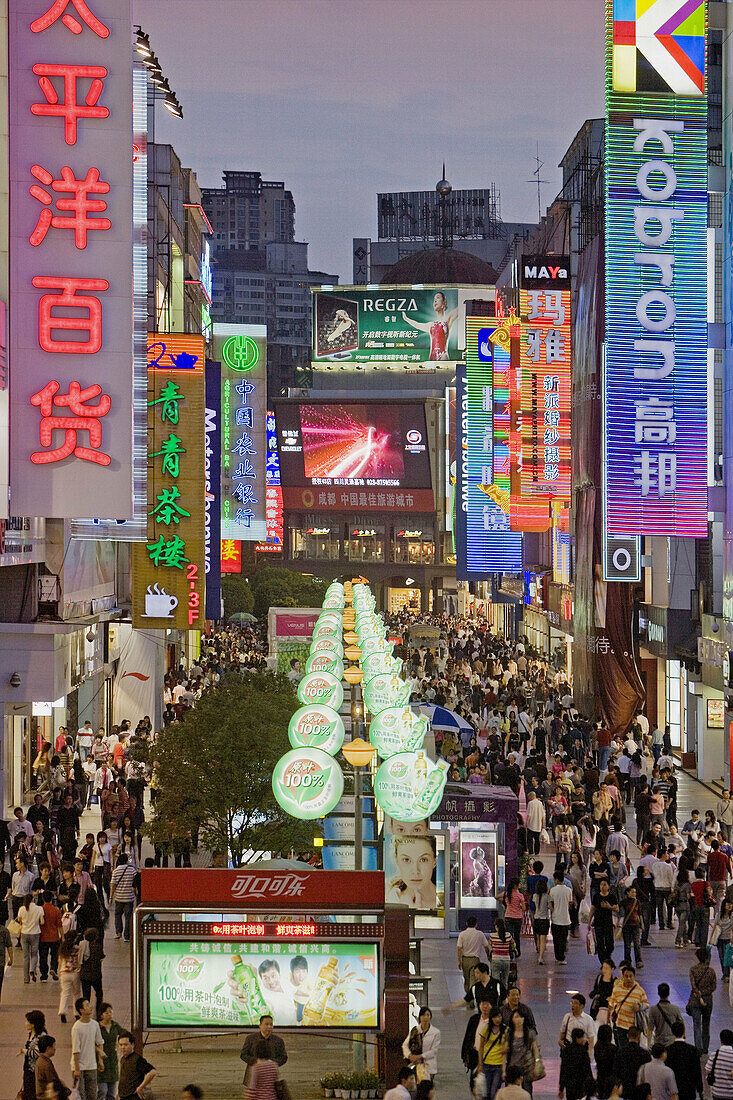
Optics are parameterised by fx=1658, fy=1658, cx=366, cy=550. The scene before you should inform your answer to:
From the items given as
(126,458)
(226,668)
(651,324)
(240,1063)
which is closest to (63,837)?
(126,458)

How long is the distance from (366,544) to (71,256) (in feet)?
A: 292

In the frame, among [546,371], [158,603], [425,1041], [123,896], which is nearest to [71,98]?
[123,896]

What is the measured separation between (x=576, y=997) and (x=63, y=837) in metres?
11.3

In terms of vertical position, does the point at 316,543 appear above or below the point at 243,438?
below

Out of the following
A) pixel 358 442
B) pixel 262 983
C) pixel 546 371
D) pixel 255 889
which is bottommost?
pixel 262 983

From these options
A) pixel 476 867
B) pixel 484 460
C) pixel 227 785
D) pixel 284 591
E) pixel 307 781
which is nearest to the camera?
pixel 307 781

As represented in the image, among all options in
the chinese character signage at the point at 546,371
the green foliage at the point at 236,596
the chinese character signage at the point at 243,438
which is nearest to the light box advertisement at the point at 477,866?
the chinese character signage at the point at 546,371

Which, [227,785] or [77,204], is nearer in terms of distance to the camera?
[77,204]

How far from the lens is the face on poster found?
1927 cm

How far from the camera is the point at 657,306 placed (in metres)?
28.5

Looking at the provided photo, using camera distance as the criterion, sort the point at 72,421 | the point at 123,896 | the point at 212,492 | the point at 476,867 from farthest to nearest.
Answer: the point at 212,492
the point at 476,867
the point at 123,896
the point at 72,421

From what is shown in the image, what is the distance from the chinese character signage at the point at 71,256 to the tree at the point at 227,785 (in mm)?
3816

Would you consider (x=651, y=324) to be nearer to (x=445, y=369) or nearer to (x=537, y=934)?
(x=537, y=934)

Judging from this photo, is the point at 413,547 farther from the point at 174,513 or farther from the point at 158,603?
the point at 158,603
